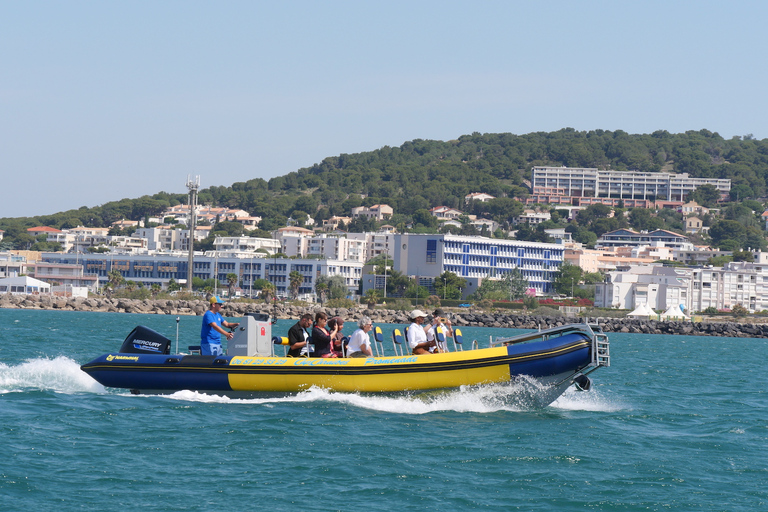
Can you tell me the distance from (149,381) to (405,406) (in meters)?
4.20

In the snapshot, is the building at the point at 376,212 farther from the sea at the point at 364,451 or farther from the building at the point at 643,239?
the sea at the point at 364,451

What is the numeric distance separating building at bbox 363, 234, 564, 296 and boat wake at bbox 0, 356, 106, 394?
89963mm

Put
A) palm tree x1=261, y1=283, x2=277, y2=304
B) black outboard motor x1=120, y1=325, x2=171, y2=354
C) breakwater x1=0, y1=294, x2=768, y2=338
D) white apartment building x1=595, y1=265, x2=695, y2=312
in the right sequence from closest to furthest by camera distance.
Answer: black outboard motor x1=120, y1=325, x2=171, y2=354
breakwater x1=0, y1=294, x2=768, y2=338
palm tree x1=261, y1=283, x2=277, y2=304
white apartment building x1=595, y1=265, x2=695, y2=312

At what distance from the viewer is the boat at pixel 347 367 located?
1473 cm

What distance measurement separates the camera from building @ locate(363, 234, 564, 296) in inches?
4395

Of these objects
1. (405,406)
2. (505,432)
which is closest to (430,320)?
(405,406)

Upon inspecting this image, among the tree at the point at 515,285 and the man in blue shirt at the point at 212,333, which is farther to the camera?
the tree at the point at 515,285

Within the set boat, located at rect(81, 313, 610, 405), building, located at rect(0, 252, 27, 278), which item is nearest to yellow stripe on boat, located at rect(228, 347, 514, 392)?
boat, located at rect(81, 313, 610, 405)

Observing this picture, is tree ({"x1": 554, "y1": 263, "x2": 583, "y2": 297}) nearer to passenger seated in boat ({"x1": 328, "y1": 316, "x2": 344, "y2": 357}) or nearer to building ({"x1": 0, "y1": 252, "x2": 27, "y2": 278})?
building ({"x1": 0, "y1": 252, "x2": 27, "y2": 278})

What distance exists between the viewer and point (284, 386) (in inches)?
606

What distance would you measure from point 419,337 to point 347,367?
1261 millimetres

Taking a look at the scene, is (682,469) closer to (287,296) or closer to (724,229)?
(287,296)

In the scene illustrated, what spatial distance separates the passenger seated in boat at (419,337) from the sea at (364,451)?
74 centimetres

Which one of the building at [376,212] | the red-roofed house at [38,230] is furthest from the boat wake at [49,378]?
the building at [376,212]
